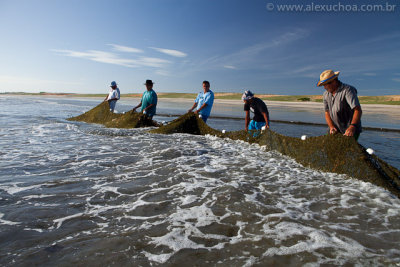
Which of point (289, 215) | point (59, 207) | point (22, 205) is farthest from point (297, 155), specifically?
point (22, 205)

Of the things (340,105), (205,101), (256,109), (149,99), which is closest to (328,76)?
A: (340,105)

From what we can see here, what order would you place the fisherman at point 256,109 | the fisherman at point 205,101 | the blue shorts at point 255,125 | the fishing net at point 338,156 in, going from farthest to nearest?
the fisherman at point 205,101 < the blue shorts at point 255,125 < the fisherman at point 256,109 < the fishing net at point 338,156

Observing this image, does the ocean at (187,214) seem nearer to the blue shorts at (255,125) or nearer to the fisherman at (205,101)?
the blue shorts at (255,125)

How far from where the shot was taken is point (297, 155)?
18.9 feet

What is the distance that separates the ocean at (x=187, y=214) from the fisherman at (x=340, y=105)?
0.95m

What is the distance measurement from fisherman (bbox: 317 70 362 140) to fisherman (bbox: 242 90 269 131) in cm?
232

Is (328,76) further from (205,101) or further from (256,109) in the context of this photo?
(205,101)

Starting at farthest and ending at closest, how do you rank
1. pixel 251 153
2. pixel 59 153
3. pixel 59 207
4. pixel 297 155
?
pixel 251 153 → pixel 59 153 → pixel 297 155 → pixel 59 207

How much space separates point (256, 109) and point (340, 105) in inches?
122

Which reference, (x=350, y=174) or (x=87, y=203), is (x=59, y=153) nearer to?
(x=87, y=203)

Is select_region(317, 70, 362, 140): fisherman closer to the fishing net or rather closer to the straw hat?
the straw hat

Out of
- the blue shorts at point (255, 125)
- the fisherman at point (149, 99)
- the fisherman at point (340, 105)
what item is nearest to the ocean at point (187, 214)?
the fisherman at point (340, 105)

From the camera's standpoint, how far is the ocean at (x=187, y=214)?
2.30m

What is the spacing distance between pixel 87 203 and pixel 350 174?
175 inches
